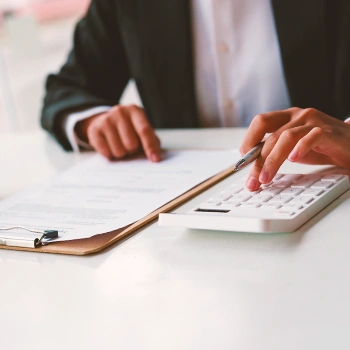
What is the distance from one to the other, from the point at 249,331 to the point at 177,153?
0.62 m

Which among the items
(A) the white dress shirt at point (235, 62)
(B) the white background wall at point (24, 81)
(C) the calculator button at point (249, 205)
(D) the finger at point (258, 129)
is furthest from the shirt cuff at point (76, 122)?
(B) the white background wall at point (24, 81)

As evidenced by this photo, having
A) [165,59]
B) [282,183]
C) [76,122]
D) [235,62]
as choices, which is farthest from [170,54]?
[282,183]

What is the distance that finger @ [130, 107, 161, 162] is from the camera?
1031mm

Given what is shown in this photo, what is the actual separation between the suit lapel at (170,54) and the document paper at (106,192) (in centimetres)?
31

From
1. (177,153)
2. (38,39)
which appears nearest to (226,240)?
(177,153)

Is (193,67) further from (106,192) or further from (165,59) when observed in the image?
(106,192)

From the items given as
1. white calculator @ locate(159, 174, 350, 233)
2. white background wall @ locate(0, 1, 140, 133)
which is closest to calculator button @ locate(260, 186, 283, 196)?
white calculator @ locate(159, 174, 350, 233)

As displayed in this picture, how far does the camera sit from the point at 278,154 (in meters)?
0.73

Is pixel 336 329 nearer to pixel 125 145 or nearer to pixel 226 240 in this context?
pixel 226 240

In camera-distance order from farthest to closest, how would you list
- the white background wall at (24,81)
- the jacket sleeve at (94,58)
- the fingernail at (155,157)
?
the white background wall at (24,81) < the jacket sleeve at (94,58) < the fingernail at (155,157)

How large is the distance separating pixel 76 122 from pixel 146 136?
23 centimetres

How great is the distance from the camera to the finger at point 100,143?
1076 mm

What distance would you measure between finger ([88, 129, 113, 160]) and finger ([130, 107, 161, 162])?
2.3 inches

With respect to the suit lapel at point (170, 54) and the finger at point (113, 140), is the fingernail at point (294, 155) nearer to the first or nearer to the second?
the finger at point (113, 140)
